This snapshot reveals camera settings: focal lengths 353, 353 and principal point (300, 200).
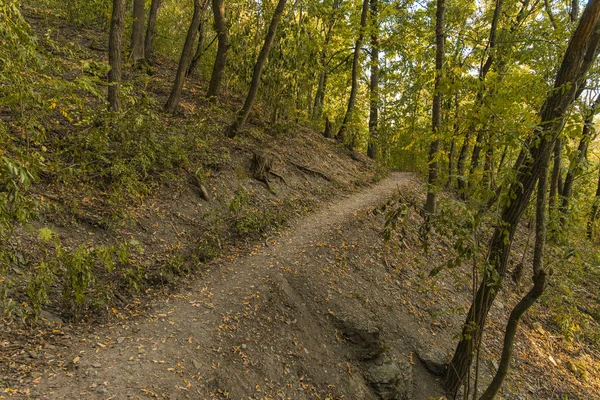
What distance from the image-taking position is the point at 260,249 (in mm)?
7301

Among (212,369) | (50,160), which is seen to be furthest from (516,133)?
(50,160)

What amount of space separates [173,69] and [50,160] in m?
9.22

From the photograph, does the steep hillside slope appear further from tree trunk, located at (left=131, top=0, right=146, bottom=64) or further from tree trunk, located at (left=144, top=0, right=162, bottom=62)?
tree trunk, located at (left=144, top=0, right=162, bottom=62)

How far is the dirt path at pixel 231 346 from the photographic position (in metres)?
3.76

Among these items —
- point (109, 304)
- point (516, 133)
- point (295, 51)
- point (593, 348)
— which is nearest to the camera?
point (516, 133)

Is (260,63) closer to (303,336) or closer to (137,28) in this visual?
(137,28)

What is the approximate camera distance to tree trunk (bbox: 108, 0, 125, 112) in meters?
7.37

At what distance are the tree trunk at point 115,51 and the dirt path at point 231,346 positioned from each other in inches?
170

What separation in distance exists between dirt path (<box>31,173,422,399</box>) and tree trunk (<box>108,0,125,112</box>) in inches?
170

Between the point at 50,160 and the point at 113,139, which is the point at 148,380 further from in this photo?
the point at 113,139

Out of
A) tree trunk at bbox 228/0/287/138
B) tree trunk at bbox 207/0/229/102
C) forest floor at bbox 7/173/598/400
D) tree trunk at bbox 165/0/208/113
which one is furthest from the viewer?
tree trunk at bbox 207/0/229/102

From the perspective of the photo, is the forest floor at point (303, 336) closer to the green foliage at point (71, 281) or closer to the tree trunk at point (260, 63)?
the green foliage at point (71, 281)

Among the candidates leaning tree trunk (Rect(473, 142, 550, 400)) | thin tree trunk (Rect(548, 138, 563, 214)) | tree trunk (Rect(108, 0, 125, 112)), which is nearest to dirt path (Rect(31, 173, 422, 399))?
leaning tree trunk (Rect(473, 142, 550, 400))

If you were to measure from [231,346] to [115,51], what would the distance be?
6500 mm
